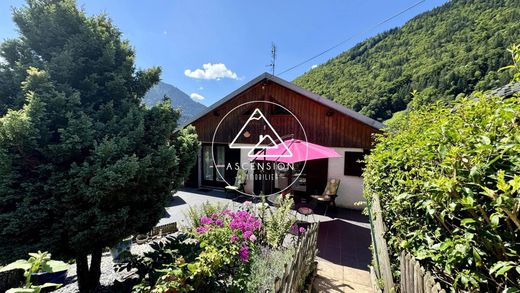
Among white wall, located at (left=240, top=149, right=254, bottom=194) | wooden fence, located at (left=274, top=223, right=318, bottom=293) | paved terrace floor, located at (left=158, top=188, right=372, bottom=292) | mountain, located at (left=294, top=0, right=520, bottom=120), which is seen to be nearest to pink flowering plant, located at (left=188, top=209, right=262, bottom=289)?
wooden fence, located at (left=274, top=223, right=318, bottom=293)

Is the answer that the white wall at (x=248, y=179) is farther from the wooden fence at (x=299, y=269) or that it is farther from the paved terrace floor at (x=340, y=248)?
the wooden fence at (x=299, y=269)

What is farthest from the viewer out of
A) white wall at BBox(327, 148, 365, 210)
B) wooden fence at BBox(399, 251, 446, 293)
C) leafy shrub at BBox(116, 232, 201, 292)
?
white wall at BBox(327, 148, 365, 210)

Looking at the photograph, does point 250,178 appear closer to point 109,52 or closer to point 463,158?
point 109,52

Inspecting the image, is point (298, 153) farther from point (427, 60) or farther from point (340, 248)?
point (427, 60)

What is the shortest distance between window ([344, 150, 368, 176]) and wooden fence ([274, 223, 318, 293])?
5.53 meters

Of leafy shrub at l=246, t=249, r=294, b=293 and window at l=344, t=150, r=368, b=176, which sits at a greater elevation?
window at l=344, t=150, r=368, b=176

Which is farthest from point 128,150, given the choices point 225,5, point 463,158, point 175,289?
point 225,5

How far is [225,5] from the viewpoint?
9.30 meters

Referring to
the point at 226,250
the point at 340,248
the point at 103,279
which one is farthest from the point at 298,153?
the point at 103,279

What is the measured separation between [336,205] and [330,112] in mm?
3837

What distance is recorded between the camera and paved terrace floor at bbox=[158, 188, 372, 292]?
13.4 feet

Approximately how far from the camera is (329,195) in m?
8.35

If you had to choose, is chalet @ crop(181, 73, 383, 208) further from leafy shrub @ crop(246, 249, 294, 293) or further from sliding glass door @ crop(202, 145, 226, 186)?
leafy shrub @ crop(246, 249, 294, 293)

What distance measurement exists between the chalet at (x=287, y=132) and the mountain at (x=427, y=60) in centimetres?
1096
